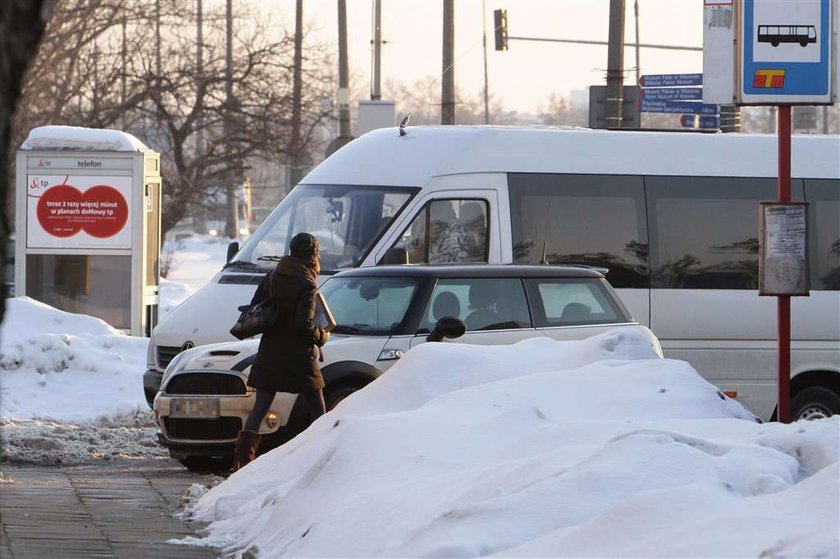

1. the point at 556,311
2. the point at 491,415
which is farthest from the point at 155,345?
the point at 491,415

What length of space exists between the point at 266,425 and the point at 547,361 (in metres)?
2.32

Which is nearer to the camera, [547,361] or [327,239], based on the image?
[547,361]

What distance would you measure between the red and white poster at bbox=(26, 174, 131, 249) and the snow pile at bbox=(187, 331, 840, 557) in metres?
10.6

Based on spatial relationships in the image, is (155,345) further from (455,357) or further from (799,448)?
(799,448)

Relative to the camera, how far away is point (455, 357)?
8516 mm

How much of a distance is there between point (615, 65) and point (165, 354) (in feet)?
29.1

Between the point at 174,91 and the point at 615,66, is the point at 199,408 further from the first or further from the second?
the point at 174,91

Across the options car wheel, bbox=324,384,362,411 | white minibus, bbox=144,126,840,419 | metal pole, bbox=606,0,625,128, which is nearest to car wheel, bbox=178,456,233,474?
car wheel, bbox=324,384,362,411

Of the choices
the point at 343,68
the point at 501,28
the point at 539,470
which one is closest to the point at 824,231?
the point at 539,470

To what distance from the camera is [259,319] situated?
9.62 meters

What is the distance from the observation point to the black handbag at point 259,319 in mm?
9602

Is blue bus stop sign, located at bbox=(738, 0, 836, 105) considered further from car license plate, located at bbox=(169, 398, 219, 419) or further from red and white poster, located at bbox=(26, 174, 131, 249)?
red and white poster, located at bbox=(26, 174, 131, 249)

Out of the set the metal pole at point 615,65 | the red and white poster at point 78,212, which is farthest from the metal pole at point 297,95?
the metal pole at point 615,65

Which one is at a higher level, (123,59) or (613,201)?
(123,59)
